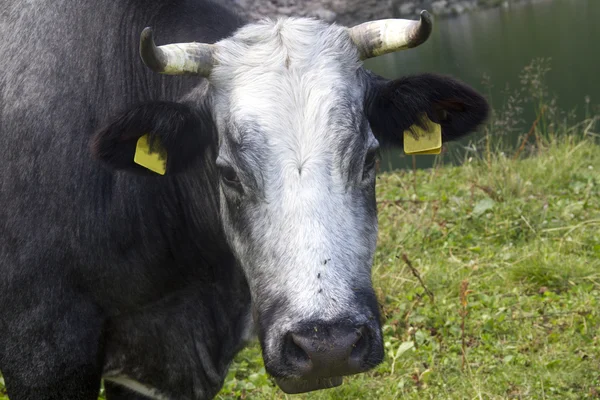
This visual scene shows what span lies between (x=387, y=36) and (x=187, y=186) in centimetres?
114

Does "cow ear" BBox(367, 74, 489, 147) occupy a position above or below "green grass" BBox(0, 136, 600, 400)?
above

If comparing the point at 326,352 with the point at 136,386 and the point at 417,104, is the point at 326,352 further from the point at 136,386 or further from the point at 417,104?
the point at 136,386

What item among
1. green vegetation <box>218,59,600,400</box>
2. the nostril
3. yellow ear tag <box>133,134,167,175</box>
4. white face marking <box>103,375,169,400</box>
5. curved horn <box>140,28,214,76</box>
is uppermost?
curved horn <box>140,28,214,76</box>

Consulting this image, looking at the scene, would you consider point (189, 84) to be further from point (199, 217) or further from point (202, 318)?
point (202, 318)

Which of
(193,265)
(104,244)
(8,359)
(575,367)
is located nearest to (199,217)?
(193,265)

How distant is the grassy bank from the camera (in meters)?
4.74

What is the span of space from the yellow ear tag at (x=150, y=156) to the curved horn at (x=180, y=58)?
1.05 ft

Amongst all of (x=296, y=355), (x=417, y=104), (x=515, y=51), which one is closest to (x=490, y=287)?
(x=417, y=104)

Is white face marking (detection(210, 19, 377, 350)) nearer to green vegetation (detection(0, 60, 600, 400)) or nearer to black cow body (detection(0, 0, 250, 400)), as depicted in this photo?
black cow body (detection(0, 0, 250, 400))

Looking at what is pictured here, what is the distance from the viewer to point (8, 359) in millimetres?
3797

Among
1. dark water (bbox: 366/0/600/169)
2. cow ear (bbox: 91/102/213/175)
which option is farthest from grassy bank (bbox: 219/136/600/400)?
dark water (bbox: 366/0/600/169)

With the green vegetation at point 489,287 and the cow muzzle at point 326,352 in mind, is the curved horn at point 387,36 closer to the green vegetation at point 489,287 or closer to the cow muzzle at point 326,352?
the cow muzzle at point 326,352

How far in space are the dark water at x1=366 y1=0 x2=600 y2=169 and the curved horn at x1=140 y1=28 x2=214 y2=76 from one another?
8.13 meters

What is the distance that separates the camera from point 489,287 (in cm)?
579
